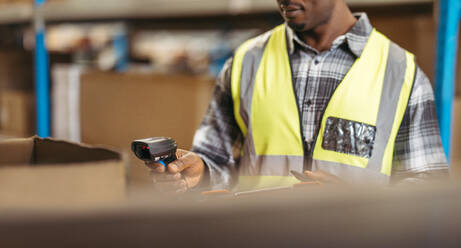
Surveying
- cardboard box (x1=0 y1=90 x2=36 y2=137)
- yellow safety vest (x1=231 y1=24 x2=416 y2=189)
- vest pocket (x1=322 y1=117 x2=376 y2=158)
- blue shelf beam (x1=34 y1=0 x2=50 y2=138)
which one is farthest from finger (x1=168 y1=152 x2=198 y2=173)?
cardboard box (x1=0 y1=90 x2=36 y2=137)

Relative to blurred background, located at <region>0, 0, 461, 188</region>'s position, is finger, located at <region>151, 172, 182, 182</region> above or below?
below

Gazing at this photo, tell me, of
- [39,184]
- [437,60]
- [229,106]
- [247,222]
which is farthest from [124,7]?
[247,222]

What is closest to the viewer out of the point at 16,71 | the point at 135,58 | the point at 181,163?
the point at 181,163

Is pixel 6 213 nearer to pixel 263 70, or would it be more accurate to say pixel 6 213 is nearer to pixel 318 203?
pixel 318 203

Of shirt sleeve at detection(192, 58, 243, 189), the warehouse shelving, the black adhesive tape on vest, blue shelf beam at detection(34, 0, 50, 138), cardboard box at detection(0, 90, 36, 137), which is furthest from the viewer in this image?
cardboard box at detection(0, 90, 36, 137)

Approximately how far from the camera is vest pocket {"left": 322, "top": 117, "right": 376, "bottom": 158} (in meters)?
0.93

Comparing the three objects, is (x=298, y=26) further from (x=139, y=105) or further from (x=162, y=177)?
(x=139, y=105)

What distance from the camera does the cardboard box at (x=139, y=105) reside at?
5.26ft

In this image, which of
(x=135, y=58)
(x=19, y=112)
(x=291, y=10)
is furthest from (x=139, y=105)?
(x=135, y=58)

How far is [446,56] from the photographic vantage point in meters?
1.17

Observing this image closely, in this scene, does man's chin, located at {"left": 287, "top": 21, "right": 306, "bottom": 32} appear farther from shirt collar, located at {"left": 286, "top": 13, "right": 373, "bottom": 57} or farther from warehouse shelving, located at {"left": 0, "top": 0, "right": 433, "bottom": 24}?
warehouse shelving, located at {"left": 0, "top": 0, "right": 433, "bottom": 24}

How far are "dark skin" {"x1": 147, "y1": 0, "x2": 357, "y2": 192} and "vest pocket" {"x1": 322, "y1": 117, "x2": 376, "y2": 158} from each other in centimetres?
18

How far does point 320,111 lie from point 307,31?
0.16 metres

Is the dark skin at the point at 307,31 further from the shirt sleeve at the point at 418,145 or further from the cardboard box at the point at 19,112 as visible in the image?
the cardboard box at the point at 19,112
